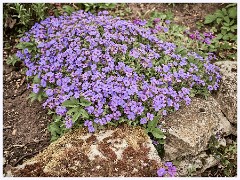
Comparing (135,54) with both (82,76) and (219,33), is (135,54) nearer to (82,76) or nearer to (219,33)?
(82,76)

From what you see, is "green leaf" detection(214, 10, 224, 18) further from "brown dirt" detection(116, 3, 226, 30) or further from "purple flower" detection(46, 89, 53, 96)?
"purple flower" detection(46, 89, 53, 96)

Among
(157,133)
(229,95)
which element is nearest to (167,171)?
(157,133)

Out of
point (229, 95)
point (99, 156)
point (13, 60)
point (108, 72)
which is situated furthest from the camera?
point (13, 60)

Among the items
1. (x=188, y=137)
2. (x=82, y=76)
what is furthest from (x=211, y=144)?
(x=82, y=76)

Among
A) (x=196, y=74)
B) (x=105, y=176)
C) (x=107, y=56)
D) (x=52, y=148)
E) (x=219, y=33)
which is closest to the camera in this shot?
(x=105, y=176)

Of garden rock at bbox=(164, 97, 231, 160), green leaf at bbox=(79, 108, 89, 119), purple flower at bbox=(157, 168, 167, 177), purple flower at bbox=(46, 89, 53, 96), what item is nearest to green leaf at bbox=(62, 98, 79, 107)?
green leaf at bbox=(79, 108, 89, 119)

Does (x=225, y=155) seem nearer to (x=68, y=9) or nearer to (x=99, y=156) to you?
(x=99, y=156)
